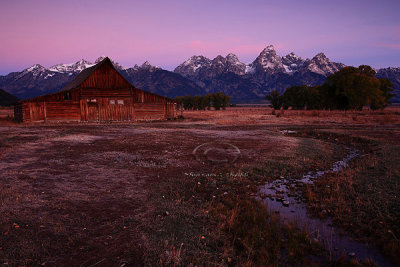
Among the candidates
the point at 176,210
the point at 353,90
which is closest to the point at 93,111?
the point at 176,210

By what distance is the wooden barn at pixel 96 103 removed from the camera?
1323 inches

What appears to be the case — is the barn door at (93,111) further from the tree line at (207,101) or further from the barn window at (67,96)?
the tree line at (207,101)

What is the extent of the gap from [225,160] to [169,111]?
32910 mm

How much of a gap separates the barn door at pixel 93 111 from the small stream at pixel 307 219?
34.3 meters

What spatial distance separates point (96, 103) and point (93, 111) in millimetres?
1381

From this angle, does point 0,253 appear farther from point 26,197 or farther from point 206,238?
point 206,238

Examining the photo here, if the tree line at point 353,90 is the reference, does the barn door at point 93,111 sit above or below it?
below

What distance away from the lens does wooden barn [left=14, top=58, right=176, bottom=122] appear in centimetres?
3359

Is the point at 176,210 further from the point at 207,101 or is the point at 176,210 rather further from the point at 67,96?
the point at 207,101

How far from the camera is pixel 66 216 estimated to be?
5859 millimetres

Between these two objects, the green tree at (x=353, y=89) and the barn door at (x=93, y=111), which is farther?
the green tree at (x=353, y=89)

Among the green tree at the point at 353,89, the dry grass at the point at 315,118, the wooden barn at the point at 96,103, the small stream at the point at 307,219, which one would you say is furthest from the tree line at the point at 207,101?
the small stream at the point at 307,219

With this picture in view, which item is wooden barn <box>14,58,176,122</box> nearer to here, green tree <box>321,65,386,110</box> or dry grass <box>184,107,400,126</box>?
dry grass <box>184,107,400,126</box>

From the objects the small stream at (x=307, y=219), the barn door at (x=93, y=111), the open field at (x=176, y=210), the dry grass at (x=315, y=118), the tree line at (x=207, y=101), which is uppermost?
the tree line at (x=207, y=101)
